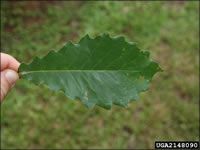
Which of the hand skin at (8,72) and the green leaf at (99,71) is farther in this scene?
the hand skin at (8,72)

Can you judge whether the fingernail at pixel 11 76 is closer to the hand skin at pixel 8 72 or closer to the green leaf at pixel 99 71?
the hand skin at pixel 8 72

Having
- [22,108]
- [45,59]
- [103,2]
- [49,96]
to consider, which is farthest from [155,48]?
[45,59]

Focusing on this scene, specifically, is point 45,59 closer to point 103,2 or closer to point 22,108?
point 22,108

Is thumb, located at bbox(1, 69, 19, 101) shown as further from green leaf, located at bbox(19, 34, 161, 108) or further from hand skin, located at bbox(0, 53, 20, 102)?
green leaf, located at bbox(19, 34, 161, 108)

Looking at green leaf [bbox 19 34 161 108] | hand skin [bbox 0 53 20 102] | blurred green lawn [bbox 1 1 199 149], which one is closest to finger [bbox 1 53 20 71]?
hand skin [bbox 0 53 20 102]

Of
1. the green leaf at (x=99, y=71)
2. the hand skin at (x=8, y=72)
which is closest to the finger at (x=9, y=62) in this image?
the hand skin at (x=8, y=72)
